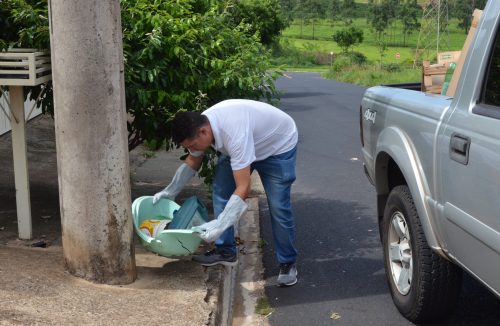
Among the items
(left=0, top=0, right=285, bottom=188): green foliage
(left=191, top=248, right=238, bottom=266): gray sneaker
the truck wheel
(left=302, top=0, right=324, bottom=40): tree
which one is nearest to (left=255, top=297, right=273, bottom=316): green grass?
(left=191, top=248, right=238, bottom=266): gray sneaker

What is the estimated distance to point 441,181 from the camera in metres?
3.96

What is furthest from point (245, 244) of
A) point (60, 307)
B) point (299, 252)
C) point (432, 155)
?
point (432, 155)

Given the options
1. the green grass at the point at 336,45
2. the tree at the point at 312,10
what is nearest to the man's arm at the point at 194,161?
the green grass at the point at 336,45

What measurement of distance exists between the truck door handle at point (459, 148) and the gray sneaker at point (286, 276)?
212 cm

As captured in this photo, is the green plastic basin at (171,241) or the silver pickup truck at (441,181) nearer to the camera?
the silver pickup truck at (441,181)

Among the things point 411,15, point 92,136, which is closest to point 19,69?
point 92,136

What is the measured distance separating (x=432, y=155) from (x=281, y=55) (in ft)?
241

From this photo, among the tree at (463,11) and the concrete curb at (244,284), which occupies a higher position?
the tree at (463,11)

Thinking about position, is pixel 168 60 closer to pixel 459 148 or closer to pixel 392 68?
pixel 459 148

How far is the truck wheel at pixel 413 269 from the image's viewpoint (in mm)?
4359

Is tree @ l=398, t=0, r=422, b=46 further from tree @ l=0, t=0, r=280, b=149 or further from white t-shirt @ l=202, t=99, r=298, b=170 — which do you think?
white t-shirt @ l=202, t=99, r=298, b=170

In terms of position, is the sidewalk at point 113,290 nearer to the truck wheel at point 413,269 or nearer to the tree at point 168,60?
the truck wheel at point 413,269

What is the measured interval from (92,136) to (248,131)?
100 centimetres

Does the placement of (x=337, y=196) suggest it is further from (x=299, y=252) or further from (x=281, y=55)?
(x=281, y=55)
